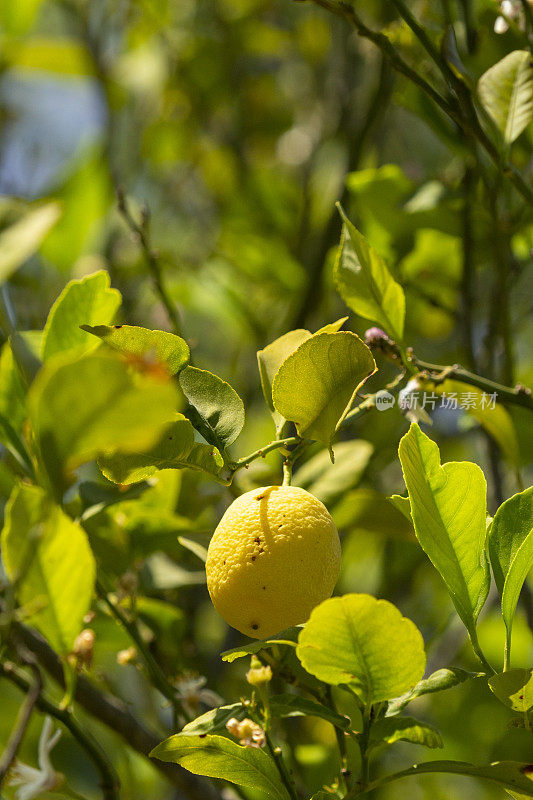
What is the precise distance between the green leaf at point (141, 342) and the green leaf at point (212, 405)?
2cm

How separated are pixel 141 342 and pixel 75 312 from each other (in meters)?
0.11

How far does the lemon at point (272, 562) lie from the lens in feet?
1.80

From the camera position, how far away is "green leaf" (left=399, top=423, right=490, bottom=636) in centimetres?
56

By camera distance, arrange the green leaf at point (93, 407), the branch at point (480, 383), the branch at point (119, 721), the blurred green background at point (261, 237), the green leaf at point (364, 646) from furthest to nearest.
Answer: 1. the blurred green background at point (261, 237)
2. the branch at point (119, 721)
3. the branch at point (480, 383)
4. the green leaf at point (364, 646)
5. the green leaf at point (93, 407)

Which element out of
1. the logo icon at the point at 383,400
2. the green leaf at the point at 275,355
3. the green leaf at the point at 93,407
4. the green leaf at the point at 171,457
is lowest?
the logo icon at the point at 383,400

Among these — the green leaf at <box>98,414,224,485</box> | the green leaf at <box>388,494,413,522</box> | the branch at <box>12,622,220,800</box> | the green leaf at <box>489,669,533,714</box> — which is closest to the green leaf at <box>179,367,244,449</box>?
the green leaf at <box>98,414,224,485</box>

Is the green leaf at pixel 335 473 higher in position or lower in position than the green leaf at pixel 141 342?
lower

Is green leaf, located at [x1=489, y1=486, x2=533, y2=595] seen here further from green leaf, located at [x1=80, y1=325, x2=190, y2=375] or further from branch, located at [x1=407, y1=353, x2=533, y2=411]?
green leaf, located at [x1=80, y1=325, x2=190, y2=375]

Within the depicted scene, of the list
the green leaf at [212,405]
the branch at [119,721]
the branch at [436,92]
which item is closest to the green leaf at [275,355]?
the green leaf at [212,405]

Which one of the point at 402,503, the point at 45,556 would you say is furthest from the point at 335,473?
the point at 45,556

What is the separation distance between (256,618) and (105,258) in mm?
1259

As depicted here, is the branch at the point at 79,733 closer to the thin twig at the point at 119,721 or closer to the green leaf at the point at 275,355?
the thin twig at the point at 119,721

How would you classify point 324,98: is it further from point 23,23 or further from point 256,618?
point 256,618

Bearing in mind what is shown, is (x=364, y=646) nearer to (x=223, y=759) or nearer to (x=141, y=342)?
(x=223, y=759)
